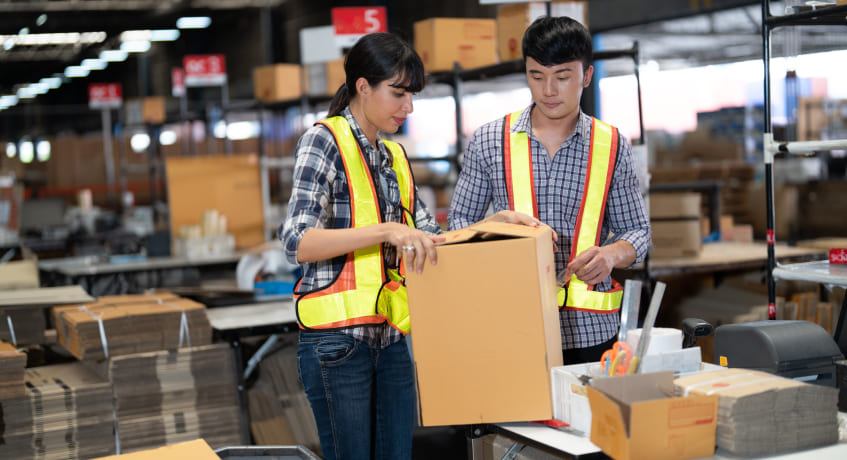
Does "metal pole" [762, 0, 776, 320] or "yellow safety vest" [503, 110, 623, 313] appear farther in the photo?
"metal pole" [762, 0, 776, 320]

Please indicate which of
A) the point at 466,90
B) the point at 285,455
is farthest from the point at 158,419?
the point at 466,90

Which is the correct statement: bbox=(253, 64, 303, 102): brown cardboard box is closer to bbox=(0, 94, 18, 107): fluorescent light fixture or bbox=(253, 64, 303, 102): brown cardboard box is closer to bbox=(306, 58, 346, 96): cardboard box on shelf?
bbox=(306, 58, 346, 96): cardboard box on shelf

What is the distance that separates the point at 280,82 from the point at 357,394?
5.89 m

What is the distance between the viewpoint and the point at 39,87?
88.1 ft

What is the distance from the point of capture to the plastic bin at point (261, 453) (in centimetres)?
216

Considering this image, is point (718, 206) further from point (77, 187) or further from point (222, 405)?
point (77, 187)

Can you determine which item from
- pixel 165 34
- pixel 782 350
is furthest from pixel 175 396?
pixel 165 34

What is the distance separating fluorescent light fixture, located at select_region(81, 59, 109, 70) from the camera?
23.0 metres

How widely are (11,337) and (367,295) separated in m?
2.77

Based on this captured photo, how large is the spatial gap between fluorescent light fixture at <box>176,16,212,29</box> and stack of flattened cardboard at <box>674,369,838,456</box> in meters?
17.1

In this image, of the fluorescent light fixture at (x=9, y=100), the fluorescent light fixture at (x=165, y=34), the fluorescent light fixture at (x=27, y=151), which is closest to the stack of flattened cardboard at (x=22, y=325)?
the fluorescent light fixture at (x=165, y=34)

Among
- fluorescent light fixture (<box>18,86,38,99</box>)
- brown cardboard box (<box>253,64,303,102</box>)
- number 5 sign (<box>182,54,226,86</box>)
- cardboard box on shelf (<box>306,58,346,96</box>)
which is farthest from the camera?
fluorescent light fixture (<box>18,86,38,99</box>)

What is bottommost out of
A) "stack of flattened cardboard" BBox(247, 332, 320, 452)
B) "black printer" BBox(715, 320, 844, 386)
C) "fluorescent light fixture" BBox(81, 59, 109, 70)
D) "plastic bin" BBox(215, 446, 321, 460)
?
"stack of flattened cardboard" BBox(247, 332, 320, 452)

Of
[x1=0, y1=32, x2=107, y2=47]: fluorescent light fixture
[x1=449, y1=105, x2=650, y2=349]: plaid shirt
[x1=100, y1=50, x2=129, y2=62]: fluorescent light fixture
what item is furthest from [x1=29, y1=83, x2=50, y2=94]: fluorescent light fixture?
[x1=449, y1=105, x2=650, y2=349]: plaid shirt
